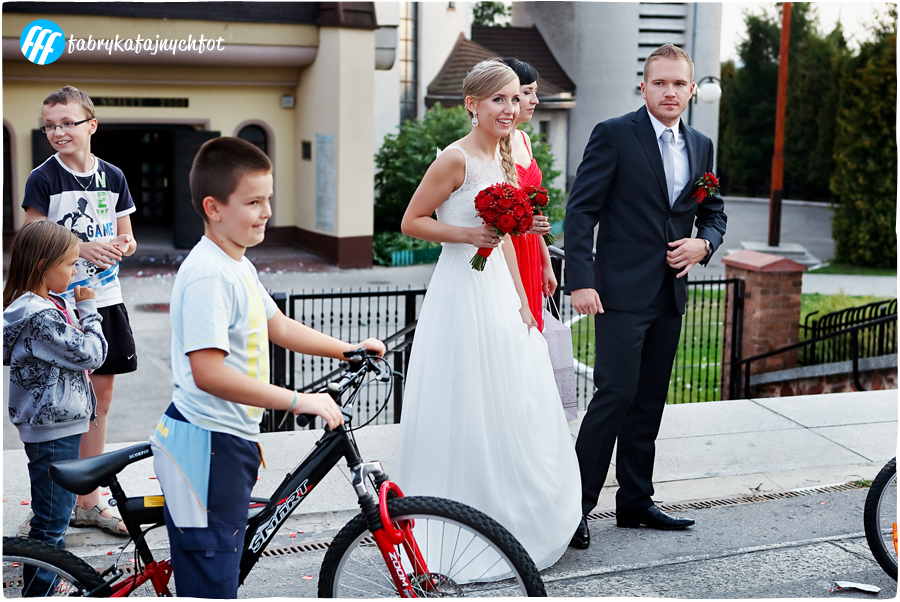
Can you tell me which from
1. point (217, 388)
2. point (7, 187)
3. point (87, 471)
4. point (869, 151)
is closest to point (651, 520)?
point (217, 388)

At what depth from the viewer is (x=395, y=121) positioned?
71.6 ft

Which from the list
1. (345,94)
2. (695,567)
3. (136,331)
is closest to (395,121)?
(345,94)

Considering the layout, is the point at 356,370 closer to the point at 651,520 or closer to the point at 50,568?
the point at 50,568

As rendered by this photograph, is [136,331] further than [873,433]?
Yes

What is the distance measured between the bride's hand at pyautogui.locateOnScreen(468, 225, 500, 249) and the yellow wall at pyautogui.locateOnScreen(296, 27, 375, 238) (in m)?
14.0

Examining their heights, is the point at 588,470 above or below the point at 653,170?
below

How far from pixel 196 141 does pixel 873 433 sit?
14700 mm

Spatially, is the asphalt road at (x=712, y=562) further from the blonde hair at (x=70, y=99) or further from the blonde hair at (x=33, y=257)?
the blonde hair at (x=70, y=99)

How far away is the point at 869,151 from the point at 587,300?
20.6 metres

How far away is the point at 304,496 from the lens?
296cm

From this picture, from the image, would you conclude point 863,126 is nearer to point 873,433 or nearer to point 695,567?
point 873,433

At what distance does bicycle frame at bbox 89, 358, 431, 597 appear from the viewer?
9.27ft

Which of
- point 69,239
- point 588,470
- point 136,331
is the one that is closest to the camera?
point 69,239

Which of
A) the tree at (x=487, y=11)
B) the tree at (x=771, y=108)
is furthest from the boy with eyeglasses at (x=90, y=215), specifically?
the tree at (x=487, y=11)
